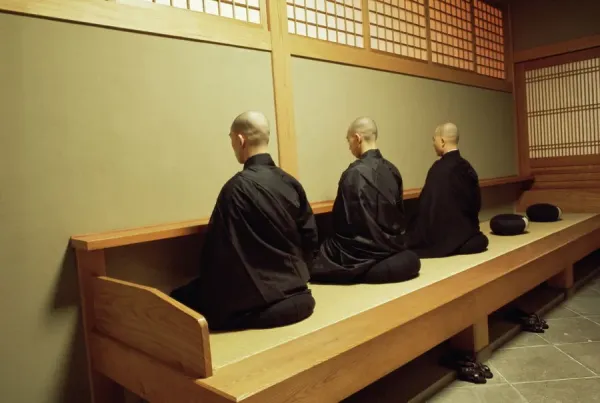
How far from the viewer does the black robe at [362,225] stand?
133 inches

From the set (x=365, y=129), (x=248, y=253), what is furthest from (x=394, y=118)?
(x=248, y=253)

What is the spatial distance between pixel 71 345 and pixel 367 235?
1899 millimetres

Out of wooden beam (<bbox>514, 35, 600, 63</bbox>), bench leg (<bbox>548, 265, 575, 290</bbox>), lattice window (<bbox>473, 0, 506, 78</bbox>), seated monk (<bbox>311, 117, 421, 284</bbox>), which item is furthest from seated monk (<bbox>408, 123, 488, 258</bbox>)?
wooden beam (<bbox>514, 35, 600, 63</bbox>)

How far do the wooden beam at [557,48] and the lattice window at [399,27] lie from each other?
225 cm

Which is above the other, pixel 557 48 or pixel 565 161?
pixel 557 48

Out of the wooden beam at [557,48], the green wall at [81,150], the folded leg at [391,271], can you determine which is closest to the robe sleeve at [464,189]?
the folded leg at [391,271]

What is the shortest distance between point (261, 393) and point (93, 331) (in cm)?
130

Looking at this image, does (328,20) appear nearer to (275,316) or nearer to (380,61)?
(380,61)

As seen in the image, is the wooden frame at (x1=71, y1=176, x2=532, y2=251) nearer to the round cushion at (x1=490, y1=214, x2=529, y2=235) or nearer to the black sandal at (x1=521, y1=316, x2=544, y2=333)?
the black sandal at (x1=521, y1=316, x2=544, y2=333)

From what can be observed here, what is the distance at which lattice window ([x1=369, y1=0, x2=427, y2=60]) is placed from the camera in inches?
195

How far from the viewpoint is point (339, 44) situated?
4.46 m

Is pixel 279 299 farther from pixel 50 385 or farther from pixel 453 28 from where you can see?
pixel 453 28

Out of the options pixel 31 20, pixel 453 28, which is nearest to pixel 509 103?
pixel 453 28

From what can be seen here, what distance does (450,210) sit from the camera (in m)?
4.16
